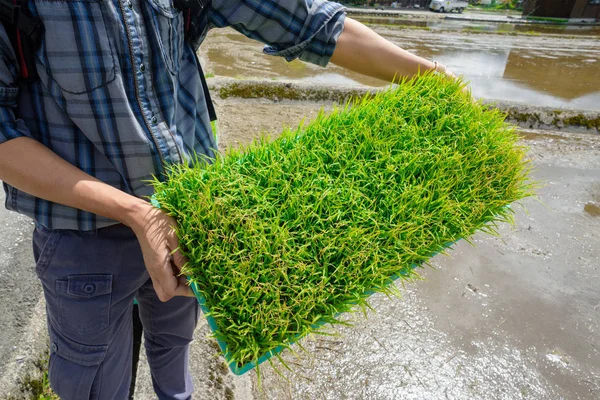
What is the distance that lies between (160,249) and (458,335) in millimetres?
1750

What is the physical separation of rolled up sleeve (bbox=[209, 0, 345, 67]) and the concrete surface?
0.72 m

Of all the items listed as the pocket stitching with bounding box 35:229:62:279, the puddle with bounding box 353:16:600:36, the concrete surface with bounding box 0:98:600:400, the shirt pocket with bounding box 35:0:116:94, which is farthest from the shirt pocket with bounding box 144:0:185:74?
the puddle with bounding box 353:16:600:36

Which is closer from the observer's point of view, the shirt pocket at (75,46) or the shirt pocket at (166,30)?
the shirt pocket at (75,46)

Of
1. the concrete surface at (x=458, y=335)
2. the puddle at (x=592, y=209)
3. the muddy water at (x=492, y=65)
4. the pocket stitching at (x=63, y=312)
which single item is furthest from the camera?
the muddy water at (x=492, y=65)

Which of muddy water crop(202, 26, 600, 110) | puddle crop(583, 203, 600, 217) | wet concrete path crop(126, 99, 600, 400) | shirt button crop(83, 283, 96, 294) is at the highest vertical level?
shirt button crop(83, 283, 96, 294)

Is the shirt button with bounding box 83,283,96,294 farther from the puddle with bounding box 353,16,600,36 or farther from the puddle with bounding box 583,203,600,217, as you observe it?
the puddle with bounding box 353,16,600,36

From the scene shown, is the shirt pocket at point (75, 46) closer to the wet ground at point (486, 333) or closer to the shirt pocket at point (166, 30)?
the shirt pocket at point (166, 30)

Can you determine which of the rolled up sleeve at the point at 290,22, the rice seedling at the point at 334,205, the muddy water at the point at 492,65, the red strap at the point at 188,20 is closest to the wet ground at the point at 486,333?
the rice seedling at the point at 334,205

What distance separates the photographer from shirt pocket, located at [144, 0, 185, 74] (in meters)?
0.96

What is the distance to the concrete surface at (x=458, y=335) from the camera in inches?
68.6

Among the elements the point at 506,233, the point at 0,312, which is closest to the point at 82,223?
the point at 0,312

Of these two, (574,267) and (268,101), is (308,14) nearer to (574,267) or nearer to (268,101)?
(574,267)

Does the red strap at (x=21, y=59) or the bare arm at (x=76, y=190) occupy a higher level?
the red strap at (x=21, y=59)

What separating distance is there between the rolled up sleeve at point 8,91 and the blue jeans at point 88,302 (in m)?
0.32
